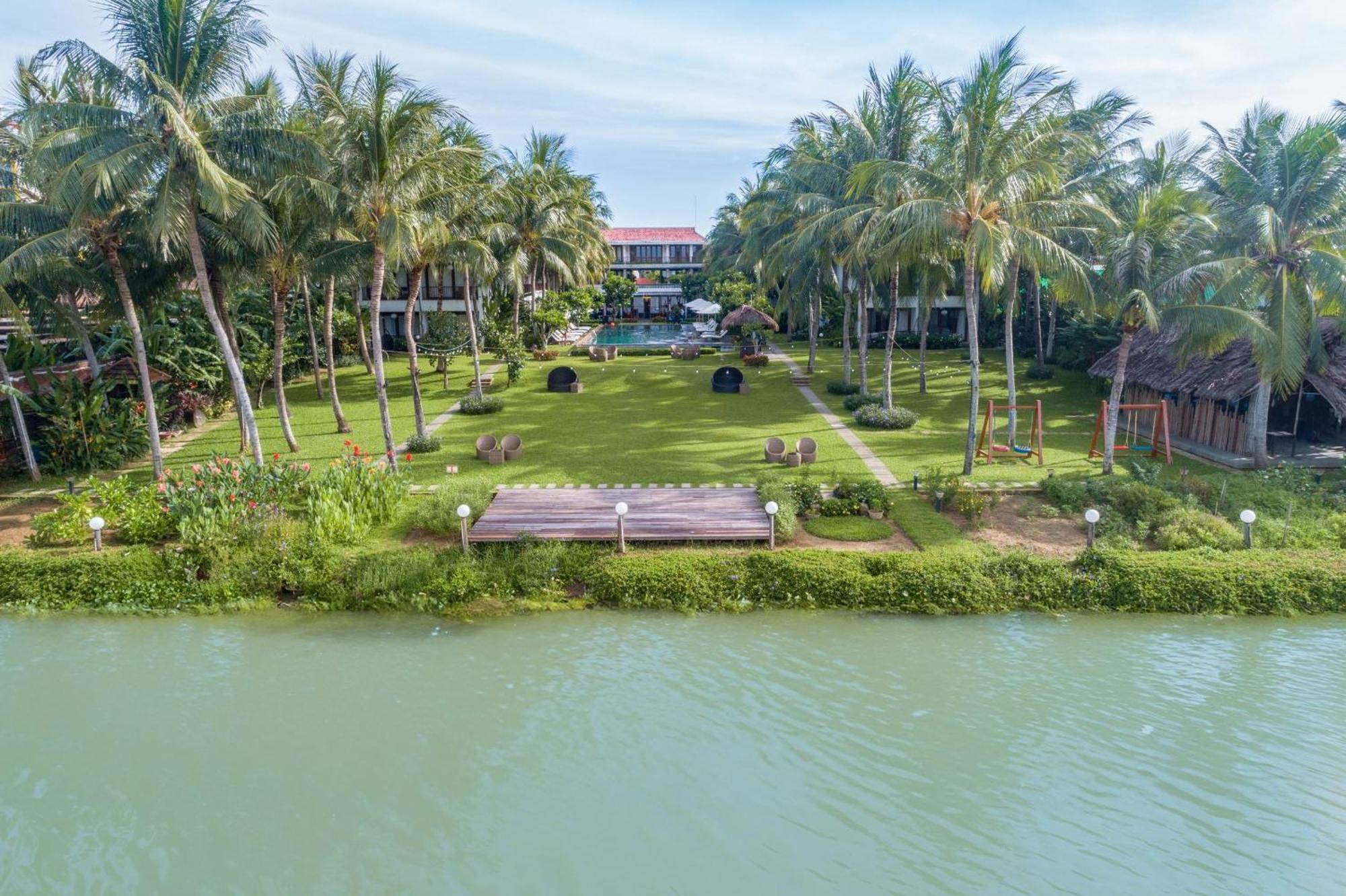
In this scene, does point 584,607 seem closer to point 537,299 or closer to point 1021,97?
point 1021,97

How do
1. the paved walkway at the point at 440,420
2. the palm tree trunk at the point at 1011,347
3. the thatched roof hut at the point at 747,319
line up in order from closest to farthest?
the palm tree trunk at the point at 1011,347
the paved walkway at the point at 440,420
the thatched roof hut at the point at 747,319

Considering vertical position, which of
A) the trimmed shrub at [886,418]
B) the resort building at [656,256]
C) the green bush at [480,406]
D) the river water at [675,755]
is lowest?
the river water at [675,755]

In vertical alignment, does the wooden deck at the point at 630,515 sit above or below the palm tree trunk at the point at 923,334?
below

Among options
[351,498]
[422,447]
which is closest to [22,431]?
[422,447]

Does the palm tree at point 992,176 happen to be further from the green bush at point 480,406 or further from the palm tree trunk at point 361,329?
the palm tree trunk at point 361,329

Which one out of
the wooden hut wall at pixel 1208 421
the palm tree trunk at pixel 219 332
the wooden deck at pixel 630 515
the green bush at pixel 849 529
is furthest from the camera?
the wooden hut wall at pixel 1208 421

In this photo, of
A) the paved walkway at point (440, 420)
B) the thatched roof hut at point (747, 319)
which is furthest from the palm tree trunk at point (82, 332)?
the thatched roof hut at point (747, 319)

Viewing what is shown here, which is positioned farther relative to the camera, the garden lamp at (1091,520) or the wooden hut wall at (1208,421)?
the wooden hut wall at (1208,421)
